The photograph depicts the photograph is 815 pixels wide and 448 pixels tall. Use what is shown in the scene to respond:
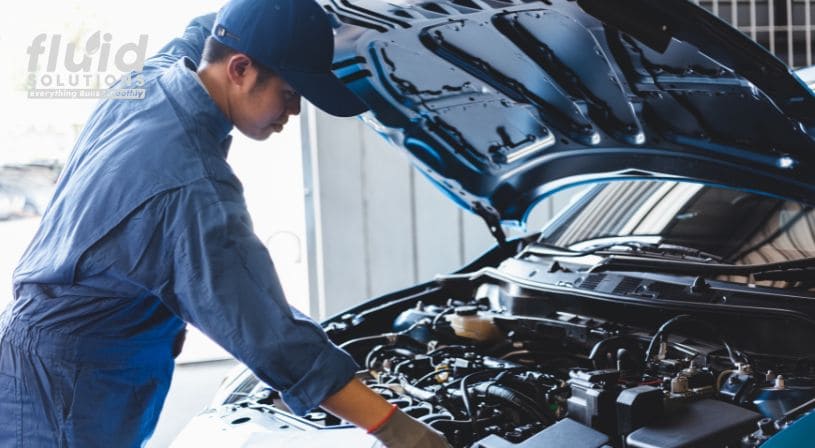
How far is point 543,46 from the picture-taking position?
1837 millimetres

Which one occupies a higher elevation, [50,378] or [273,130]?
[273,130]

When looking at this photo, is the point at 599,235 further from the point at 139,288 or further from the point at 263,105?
the point at 139,288

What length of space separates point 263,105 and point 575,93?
0.91 meters

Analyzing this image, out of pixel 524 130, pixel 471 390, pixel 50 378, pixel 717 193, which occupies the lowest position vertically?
pixel 471 390

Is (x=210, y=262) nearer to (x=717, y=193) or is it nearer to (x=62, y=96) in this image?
(x=717, y=193)

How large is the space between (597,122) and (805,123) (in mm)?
606

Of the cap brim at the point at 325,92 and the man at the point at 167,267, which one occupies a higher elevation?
the cap brim at the point at 325,92

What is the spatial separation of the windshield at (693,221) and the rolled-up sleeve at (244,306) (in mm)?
1187

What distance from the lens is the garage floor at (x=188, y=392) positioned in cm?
434

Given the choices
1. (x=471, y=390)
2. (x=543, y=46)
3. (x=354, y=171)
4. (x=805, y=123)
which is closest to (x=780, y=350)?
(x=805, y=123)

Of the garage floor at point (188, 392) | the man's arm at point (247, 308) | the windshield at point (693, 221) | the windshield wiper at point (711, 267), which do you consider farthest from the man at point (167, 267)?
the garage floor at point (188, 392)
